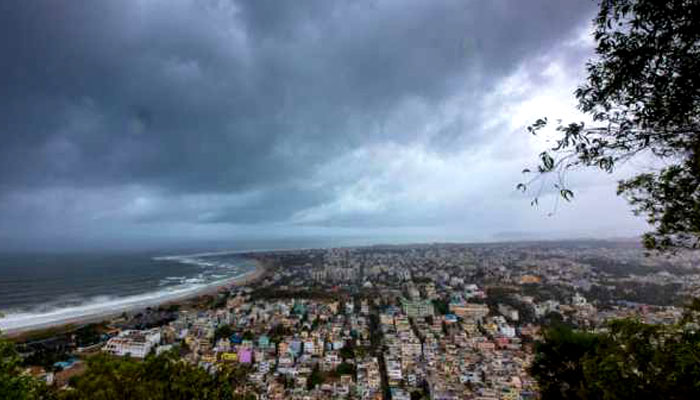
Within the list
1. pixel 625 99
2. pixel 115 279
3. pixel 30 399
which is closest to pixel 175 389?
pixel 30 399

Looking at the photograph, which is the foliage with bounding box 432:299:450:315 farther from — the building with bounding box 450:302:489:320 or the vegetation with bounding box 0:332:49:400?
the vegetation with bounding box 0:332:49:400

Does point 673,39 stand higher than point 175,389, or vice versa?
point 673,39

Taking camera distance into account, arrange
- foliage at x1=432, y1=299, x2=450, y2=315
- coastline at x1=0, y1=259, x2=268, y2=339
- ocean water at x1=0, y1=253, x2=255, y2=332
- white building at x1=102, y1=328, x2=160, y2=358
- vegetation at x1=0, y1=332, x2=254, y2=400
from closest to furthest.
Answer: vegetation at x1=0, y1=332, x2=254, y2=400
white building at x1=102, y1=328, x2=160, y2=358
coastline at x1=0, y1=259, x2=268, y2=339
ocean water at x1=0, y1=253, x2=255, y2=332
foliage at x1=432, y1=299, x2=450, y2=315

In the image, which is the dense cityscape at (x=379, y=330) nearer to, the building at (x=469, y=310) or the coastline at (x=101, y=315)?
the building at (x=469, y=310)

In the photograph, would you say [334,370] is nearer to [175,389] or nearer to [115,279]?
[175,389]

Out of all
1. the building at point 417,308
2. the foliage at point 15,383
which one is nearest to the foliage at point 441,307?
the building at point 417,308

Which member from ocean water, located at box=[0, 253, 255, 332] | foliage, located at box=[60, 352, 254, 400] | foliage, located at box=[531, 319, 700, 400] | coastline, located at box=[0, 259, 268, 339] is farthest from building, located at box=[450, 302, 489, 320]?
ocean water, located at box=[0, 253, 255, 332]

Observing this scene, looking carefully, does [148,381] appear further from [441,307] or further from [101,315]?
[441,307]
